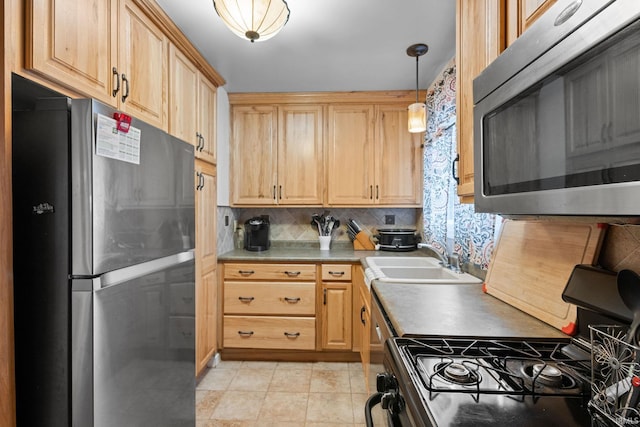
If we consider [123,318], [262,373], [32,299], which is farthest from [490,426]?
[262,373]

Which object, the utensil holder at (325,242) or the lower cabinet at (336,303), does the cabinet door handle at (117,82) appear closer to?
the lower cabinet at (336,303)

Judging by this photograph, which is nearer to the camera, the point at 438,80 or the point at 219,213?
the point at 438,80

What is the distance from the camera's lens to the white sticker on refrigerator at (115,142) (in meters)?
0.94

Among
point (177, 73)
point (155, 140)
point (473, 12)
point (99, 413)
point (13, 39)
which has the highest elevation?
point (177, 73)

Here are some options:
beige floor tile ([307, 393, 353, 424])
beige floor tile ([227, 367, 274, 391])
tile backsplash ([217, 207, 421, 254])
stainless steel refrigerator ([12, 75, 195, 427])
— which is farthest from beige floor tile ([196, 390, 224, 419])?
tile backsplash ([217, 207, 421, 254])

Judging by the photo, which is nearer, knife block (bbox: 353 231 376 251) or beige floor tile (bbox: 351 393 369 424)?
beige floor tile (bbox: 351 393 369 424)

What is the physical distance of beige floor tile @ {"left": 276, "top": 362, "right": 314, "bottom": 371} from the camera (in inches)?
102

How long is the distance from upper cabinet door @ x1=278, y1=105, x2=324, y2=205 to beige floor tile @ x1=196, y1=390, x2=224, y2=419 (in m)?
1.64

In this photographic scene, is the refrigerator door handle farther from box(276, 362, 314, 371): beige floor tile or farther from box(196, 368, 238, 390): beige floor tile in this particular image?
box(276, 362, 314, 371): beige floor tile

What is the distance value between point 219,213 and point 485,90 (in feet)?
7.82

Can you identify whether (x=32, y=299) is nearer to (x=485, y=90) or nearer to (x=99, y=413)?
(x=99, y=413)

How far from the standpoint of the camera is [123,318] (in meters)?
1.03

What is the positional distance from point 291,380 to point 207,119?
6.98 ft

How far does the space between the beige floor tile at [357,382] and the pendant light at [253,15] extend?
2.30 meters
